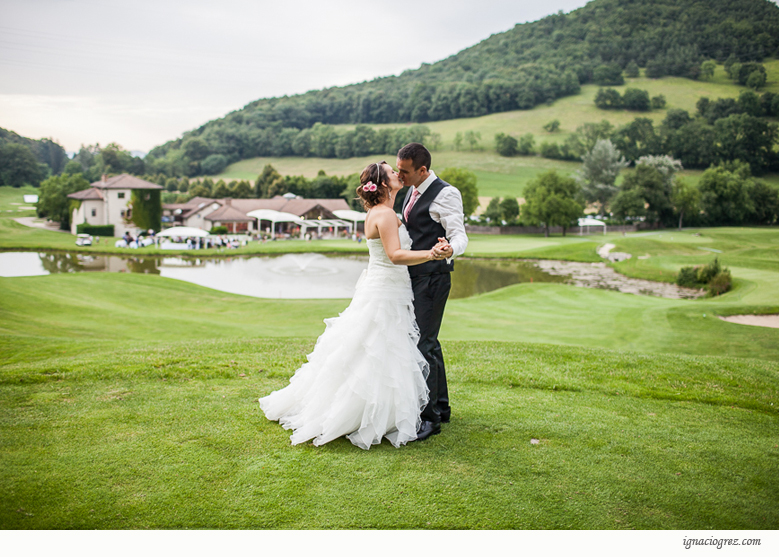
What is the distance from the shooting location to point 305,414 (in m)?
3.82

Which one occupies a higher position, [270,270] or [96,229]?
[96,229]

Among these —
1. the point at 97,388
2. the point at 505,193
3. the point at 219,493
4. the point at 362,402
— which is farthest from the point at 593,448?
the point at 505,193

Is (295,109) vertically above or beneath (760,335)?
above

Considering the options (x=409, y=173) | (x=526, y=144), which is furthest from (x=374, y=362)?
(x=526, y=144)

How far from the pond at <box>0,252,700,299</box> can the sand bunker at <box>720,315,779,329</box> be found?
8.17 meters

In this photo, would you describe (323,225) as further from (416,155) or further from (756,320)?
(416,155)

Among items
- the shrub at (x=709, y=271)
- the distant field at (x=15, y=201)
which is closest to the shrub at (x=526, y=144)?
the shrub at (x=709, y=271)

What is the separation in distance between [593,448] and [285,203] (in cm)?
5822

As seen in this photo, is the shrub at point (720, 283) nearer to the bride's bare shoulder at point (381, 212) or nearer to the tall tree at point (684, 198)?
the tall tree at point (684, 198)

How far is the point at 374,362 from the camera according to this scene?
3.78m

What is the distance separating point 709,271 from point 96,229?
102 feet

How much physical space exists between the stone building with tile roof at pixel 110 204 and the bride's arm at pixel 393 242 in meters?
20.6

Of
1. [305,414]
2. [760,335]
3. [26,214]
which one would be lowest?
[760,335]
